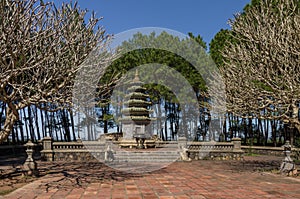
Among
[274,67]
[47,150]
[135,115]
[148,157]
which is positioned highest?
[274,67]

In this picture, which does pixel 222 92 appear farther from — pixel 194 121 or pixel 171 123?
pixel 171 123

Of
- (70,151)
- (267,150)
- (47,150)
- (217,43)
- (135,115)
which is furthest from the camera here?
(135,115)

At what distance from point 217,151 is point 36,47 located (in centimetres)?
1571

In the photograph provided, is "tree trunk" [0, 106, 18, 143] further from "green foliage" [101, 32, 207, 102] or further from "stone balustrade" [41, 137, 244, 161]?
"green foliage" [101, 32, 207, 102]

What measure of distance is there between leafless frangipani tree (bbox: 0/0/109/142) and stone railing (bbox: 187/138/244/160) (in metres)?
12.3

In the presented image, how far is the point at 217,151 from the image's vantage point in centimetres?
2112

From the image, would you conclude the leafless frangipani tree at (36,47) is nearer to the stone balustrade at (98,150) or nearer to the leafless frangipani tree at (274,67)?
the leafless frangipani tree at (274,67)

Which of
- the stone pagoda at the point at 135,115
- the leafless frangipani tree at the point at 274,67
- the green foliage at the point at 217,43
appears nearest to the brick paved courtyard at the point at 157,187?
the leafless frangipani tree at the point at 274,67

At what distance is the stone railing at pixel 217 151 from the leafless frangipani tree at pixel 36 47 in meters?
12.3

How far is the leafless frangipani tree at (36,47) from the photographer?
909 centimetres

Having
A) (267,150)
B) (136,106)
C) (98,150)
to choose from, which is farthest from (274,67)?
(136,106)

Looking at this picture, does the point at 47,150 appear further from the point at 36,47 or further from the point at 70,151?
the point at 36,47

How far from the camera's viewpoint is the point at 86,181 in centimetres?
1081

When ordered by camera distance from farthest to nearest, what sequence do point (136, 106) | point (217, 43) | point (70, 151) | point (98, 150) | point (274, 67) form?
point (136, 106)
point (217, 43)
point (98, 150)
point (70, 151)
point (274, 67)
